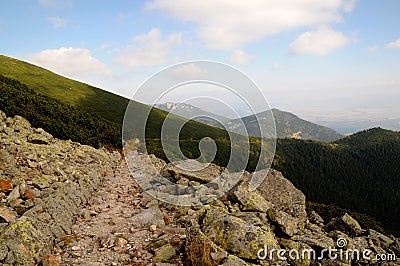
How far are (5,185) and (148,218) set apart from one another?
18.3 feet

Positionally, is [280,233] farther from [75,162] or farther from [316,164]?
[316,164]

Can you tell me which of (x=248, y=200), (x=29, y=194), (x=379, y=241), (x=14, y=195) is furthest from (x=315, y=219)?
(x=14, y=195)

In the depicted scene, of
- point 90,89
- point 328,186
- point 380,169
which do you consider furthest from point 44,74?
point 380,169

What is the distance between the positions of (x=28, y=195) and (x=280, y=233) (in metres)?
9.74

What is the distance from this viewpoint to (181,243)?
30.2 ft

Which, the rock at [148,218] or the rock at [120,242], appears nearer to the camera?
the rock at [120,242]

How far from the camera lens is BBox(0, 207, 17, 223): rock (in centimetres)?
868

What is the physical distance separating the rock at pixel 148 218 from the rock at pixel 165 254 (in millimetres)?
2128

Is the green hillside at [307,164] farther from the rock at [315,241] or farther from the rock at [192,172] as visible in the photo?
the rock at [315,241]

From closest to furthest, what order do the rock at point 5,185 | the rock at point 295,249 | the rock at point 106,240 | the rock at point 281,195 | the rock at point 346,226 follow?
1. the rock at point 106,240
2. the rock at point 295,249
3. the rock at point 5,185
4. the rock at point 281,195
5. the rock at point 346,226

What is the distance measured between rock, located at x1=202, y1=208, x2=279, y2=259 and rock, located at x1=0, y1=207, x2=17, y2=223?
5954 millimetres

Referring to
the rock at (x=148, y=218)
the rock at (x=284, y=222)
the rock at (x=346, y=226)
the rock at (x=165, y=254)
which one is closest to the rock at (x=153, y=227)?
the rock at (x=148, y=218)

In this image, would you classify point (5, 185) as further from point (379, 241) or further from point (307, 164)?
point (307, 164)

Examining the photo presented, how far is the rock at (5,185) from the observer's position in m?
10.8
